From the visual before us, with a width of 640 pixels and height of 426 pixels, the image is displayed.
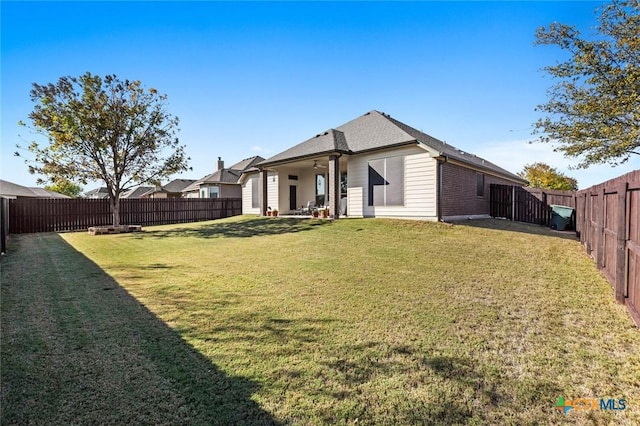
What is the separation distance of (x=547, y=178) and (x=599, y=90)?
25712mm

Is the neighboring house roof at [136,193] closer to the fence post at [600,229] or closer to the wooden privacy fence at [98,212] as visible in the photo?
the wooden privacy fence at [98,212]

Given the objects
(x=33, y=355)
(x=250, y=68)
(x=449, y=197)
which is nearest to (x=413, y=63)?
(x=449, y=197)

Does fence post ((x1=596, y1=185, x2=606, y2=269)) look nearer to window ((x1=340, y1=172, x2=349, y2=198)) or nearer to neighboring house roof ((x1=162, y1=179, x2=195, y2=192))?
window ((x1=340, y1=172, x2=349, y2=198))

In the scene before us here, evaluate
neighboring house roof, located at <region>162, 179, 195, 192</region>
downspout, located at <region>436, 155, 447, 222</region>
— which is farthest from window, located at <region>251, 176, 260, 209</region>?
neighboring house roof, located at <region>162, 179, 195, 192</region>

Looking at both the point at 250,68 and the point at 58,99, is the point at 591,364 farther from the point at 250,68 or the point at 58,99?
the point at 58,99

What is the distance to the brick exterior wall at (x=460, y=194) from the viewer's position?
12.8 m

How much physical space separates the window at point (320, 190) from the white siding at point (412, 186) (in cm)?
461

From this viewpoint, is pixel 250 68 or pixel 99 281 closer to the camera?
pixel 99 281

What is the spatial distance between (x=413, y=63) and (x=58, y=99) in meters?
17.0

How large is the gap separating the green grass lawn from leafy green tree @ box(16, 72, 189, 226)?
1064 cm

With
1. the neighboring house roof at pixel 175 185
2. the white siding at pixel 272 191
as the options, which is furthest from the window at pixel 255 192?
the neighboring house roof at pixel 175 185

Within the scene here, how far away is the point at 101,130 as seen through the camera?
1537cm

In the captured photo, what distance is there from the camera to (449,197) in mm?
13094

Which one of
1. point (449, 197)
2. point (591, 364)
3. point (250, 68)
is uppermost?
point (250, 68)
